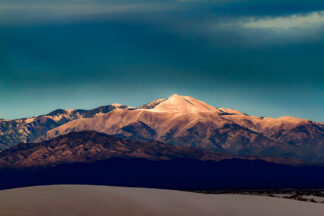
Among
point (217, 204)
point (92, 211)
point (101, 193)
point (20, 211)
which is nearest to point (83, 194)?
point (101, 193)

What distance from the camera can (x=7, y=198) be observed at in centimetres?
2259

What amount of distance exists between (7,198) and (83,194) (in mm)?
3639

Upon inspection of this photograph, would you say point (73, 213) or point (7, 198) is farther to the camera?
point (7, 198)

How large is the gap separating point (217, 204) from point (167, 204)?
3920mm

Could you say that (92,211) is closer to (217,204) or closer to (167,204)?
(167,204)

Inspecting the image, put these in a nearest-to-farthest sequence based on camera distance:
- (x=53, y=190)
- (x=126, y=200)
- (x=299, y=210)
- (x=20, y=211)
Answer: (x=20, y=211), (x=126, y=200), (x=53, y=190), (x=299, y=210)

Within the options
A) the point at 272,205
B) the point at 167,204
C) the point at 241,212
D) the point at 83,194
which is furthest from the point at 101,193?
the point at 272,205

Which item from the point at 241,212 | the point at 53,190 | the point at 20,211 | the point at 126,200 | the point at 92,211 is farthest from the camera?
the point at 241,212

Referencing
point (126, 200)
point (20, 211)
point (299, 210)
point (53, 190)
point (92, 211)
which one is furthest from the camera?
point (299, 210)

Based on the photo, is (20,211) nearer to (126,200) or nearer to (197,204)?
(126,200)

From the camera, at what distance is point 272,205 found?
32875 mm

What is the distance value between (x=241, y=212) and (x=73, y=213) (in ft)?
34.4

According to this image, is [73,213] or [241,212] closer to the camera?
[73,213]

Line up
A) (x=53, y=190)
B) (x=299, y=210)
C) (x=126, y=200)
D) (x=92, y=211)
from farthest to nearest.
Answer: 1. (x=299, y=210)
2. (x=53, y=190)
3. (x=126, y=200)
4. (x=92, y=211)
